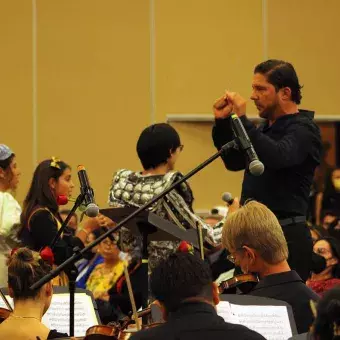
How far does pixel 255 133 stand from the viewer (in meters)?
4.39

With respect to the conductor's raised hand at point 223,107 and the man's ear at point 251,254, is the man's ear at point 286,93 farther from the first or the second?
the man's ear at point 251,254

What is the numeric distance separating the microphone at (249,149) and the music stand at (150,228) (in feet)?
2.32

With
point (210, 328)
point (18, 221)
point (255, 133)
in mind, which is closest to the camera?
point (210, 328)

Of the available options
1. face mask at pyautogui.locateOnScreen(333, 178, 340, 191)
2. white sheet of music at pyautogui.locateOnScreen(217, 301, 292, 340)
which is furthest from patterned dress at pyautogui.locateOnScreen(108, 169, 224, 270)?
face mask at pyautogui.locateOnScreen(333, 178, 340, 191)

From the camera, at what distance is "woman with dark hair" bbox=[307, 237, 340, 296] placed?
19.7 feet

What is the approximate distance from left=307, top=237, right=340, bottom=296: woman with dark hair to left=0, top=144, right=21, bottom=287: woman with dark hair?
6.13 feet

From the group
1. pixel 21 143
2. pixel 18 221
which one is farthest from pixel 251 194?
pixel 21 143

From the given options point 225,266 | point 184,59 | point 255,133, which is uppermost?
point 184,59

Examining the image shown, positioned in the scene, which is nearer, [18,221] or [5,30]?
[18,221]

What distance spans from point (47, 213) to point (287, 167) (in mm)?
1514

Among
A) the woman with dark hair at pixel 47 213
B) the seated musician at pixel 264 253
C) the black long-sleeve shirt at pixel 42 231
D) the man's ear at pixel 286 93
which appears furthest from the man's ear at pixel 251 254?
the black long-sleeve shirt at pixel 42 231

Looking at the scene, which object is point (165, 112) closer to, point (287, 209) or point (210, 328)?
point (287, 209)

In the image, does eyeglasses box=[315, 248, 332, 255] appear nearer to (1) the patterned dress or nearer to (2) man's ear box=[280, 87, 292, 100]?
(1) the patterned dress

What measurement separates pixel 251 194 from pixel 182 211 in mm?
368
